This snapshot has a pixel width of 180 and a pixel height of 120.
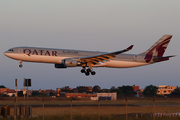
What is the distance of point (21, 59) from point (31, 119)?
18.0 metres

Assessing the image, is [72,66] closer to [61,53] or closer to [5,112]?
[61,53]

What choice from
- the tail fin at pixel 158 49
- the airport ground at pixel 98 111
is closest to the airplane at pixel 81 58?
the tail fin at pixel 158 49

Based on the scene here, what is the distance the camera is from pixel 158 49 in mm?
50281

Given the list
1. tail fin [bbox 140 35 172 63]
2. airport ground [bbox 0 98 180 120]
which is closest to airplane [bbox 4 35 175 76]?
tail fin [bbox 140 35 172 63]

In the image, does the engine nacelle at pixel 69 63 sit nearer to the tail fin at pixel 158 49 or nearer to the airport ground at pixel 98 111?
the airport ground at pixel 98 111

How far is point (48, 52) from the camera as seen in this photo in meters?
41.0

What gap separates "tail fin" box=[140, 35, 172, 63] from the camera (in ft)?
159

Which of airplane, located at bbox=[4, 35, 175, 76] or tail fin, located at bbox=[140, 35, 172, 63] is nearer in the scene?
airplane, located at bbox=[4, 35, 175, 76]

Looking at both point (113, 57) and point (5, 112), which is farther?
point (113, 57)

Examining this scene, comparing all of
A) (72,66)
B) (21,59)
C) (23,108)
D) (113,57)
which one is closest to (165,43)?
(113,57)

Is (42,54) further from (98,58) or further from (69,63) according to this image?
(98,58)

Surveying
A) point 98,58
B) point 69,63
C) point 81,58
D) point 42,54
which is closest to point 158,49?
point 98,58

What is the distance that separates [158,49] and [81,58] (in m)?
16.8

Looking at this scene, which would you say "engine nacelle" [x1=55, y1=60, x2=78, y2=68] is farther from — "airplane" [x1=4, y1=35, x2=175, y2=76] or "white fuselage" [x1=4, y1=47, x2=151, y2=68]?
"white fuselage" [x1=4, y1=47, x2=151, y2=68]
